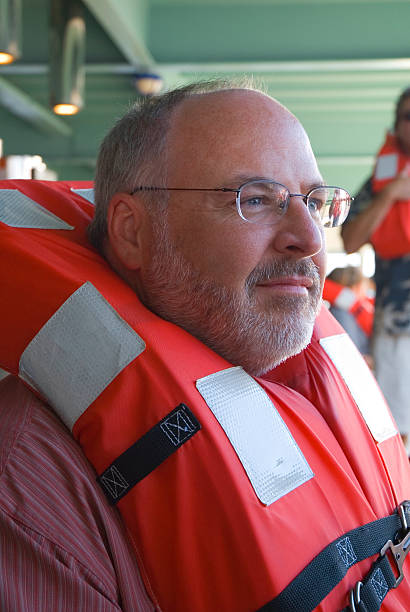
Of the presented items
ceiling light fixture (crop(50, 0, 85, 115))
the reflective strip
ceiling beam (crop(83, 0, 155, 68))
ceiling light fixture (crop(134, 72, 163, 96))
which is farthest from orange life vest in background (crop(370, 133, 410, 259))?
ceiling light fixture (crop(134, 72, 163, 96))

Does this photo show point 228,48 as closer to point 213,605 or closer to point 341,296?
point 341,296

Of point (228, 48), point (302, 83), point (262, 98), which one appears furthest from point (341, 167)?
point (262, 98)

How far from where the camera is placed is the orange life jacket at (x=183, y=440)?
876 millimetres

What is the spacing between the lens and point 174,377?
3.17 feet

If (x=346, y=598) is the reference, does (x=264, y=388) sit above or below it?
above

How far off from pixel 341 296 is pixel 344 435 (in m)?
3.57

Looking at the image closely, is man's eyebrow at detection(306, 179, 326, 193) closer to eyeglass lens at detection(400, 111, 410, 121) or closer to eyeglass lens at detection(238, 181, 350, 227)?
eyeglass lens at detection(238, 181, 350, 227)

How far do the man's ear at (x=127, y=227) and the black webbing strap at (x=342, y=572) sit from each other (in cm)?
54

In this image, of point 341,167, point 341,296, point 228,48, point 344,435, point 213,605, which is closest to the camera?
point 213,605

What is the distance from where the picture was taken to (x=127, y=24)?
516cm

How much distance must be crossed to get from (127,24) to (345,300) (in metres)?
2.52

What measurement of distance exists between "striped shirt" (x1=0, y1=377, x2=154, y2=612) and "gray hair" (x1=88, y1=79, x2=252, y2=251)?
1.39 ft

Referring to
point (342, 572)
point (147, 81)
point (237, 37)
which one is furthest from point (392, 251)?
point (147, 81)

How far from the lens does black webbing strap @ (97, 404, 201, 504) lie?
90cm
